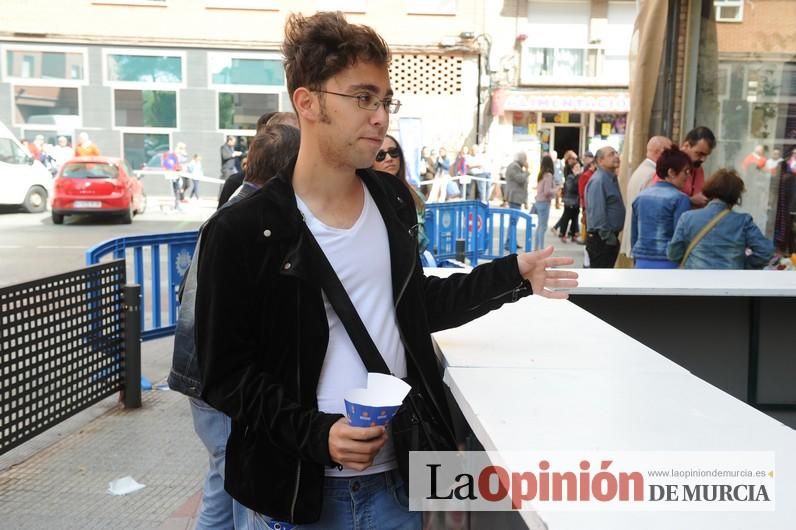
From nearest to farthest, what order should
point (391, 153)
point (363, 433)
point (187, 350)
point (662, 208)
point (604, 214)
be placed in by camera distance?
point (363, 433), point (187, 350), point (391, 153), point (662, 208), point (604, 214)

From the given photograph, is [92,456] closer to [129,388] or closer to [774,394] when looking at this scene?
[129,388]

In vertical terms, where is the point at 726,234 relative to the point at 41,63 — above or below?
below

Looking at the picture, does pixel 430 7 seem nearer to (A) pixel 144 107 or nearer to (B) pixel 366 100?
(A) pixel 144 107

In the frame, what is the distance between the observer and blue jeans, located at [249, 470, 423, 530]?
6.51ft

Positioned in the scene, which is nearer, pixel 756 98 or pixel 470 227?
pixel 756 98

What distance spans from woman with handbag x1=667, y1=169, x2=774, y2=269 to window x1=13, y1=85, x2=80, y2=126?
26152 mm

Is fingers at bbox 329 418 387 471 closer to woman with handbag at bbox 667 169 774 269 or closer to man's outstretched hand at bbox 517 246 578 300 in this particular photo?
man's outstretched hand at bbox 517 246 578 300

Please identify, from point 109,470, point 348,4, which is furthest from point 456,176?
point 109,470

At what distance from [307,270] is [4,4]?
29862 mm

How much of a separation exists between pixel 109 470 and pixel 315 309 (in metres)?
3.70

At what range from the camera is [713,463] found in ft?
5.23

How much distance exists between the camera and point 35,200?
2202 centimetres

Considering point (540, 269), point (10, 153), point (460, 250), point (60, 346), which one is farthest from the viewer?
point (10, 153)

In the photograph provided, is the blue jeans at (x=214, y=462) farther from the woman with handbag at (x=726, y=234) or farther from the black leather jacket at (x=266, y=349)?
the woman with handbag at (x=726, y=234)
